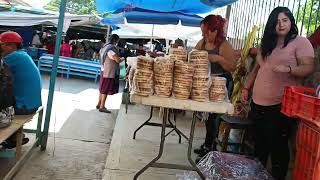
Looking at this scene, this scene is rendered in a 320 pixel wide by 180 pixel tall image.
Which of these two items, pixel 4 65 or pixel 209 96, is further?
pixel 4 65

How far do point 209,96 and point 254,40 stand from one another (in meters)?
2.84

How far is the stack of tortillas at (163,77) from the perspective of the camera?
331 cm

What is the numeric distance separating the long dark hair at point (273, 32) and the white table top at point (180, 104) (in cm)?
81

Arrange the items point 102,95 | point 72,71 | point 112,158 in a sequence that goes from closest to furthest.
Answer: point 112,158
point 102,95
point 72,71

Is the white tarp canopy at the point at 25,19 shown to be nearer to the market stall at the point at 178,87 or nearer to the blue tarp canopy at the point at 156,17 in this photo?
the blue tarp canopy at the point at 156,17

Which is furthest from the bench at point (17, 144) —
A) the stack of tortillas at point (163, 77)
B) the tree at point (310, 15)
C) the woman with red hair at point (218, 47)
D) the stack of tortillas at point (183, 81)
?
the tree at point (310, 15)

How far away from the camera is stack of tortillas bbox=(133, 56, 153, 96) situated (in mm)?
3258

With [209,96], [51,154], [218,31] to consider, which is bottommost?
[51,154]

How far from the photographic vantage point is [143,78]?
10.7 feet

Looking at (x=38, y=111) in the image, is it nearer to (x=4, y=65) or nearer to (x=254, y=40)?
(x=4, y=65)

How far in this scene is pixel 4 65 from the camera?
4.42m

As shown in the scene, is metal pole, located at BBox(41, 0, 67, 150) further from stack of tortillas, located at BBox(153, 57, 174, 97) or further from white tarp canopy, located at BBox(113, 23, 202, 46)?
white tarp canopy, located at BBox(113, 23, 202, 46)

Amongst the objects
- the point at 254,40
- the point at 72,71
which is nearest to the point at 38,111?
the point at 254,40

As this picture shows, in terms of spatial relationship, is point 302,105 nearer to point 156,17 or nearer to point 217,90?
point 217,90
